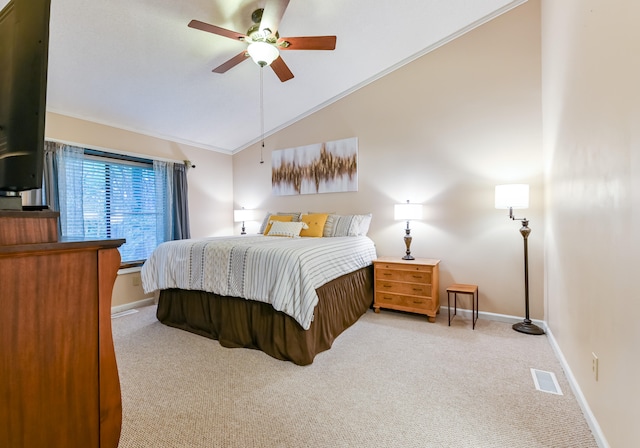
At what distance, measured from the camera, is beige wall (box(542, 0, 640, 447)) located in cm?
123

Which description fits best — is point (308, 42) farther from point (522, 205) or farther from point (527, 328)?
point (527, 328)

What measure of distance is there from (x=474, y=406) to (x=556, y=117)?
236 cm

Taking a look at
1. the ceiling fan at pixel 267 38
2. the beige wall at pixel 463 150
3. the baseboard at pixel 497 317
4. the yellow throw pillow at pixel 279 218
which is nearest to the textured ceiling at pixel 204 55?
the beige wall at pixel 463 150

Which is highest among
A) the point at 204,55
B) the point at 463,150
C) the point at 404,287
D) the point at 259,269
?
the point at 204,55

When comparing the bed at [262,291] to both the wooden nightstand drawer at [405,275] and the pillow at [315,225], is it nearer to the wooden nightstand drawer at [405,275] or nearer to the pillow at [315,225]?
the wooden nightstand drawer at [405,275]

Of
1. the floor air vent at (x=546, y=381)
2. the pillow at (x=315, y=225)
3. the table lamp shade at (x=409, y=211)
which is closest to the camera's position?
the floor air vent at (x=546, y=381)

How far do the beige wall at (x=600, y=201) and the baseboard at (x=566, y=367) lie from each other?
6 centimetres

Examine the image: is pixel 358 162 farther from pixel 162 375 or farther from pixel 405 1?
pixel 162 375

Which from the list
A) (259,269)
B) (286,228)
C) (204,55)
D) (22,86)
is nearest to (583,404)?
(259,269)

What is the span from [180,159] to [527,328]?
4.94m

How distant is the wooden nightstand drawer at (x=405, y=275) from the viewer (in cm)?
331

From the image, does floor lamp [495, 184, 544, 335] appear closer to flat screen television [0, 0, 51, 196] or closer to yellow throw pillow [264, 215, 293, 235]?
yellow throw pillow [264, 215, 293, 235]

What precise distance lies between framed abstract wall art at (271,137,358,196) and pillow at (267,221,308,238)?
2.60 feet

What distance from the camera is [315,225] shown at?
4.05m
